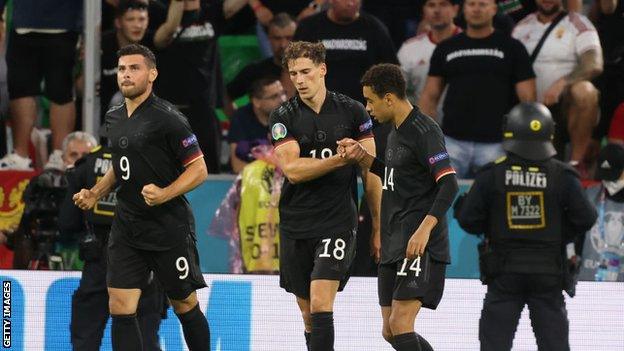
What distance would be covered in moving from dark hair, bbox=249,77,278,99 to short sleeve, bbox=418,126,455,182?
4.27 meters

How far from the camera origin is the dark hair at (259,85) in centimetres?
1352

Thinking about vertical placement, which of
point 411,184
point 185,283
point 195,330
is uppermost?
point 411,184

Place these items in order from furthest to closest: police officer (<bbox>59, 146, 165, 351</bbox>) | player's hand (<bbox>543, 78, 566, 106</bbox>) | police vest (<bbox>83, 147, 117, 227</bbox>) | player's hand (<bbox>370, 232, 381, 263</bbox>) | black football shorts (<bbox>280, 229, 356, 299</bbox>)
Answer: player's hand (<bbox>543, 78, 566, 106</bbox>) → police vest (<bbox>83, 147, 117, 227</bbox>) → police officer (<bbox>59, 146, 165, 351</bbox>) → player's hand (<bbox>370, 232, 381, 263</bbox>) → black football shorts (<bbox>280, 229, 356, 299</bbox>)

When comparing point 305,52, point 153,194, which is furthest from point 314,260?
point 305,52

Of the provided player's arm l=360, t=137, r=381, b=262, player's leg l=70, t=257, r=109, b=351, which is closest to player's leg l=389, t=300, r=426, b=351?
player's arm l=360, t=137, r=381, b=262

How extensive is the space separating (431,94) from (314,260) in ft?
14.4

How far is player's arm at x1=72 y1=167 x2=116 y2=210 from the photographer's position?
1008 cm

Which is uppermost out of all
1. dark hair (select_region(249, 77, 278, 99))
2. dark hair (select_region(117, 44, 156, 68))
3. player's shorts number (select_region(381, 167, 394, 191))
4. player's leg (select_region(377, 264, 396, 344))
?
dark hair (select_region(117, 44, 156, 68))

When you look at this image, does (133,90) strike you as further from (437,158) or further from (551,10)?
(551,10)

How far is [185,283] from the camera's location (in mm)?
10109

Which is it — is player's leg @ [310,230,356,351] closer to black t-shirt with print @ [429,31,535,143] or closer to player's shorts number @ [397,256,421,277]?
player's shorts number @ [397,256,421,277]

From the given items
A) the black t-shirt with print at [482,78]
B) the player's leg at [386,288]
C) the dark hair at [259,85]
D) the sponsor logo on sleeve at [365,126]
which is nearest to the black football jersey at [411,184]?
the player's leg at [386,288]

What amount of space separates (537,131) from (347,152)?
5.89 ft

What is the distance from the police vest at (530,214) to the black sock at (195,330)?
85.0 inches
